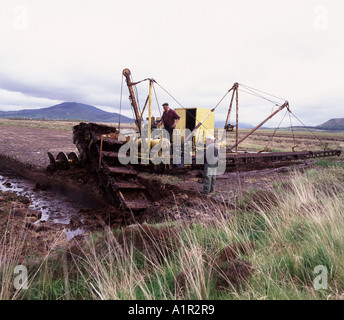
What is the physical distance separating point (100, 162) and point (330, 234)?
20.4ft

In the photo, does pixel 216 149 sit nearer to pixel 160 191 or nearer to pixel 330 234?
pixel 160 191

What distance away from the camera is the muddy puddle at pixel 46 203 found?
662 cm

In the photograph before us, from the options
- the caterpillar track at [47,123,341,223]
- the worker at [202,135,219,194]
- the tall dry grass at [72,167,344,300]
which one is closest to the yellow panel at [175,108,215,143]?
the worker at [202,135,219,194]

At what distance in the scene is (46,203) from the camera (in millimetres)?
7969

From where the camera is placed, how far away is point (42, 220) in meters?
6.56

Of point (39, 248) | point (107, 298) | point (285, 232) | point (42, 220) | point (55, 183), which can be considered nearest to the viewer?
point (107, 298)

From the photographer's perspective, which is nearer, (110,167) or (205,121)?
(110,167)

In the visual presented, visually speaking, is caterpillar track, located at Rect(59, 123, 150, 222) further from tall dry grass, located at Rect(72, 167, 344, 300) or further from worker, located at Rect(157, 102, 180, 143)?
worker, located at Rect(157, 102, 180, 143)

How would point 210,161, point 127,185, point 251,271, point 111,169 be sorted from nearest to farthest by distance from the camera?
point 251,271
point 127,185
point 111,169
point 210,161

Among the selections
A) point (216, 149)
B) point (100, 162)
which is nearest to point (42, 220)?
point (100, 162)

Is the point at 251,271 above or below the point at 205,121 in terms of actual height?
below

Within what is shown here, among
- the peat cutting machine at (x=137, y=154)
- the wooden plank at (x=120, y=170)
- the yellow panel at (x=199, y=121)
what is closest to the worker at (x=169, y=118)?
the peat cutting machine at (x=137, y=154)

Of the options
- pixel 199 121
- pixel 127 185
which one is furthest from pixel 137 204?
pixel 199 121

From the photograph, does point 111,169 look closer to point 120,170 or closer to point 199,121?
point 120,170
